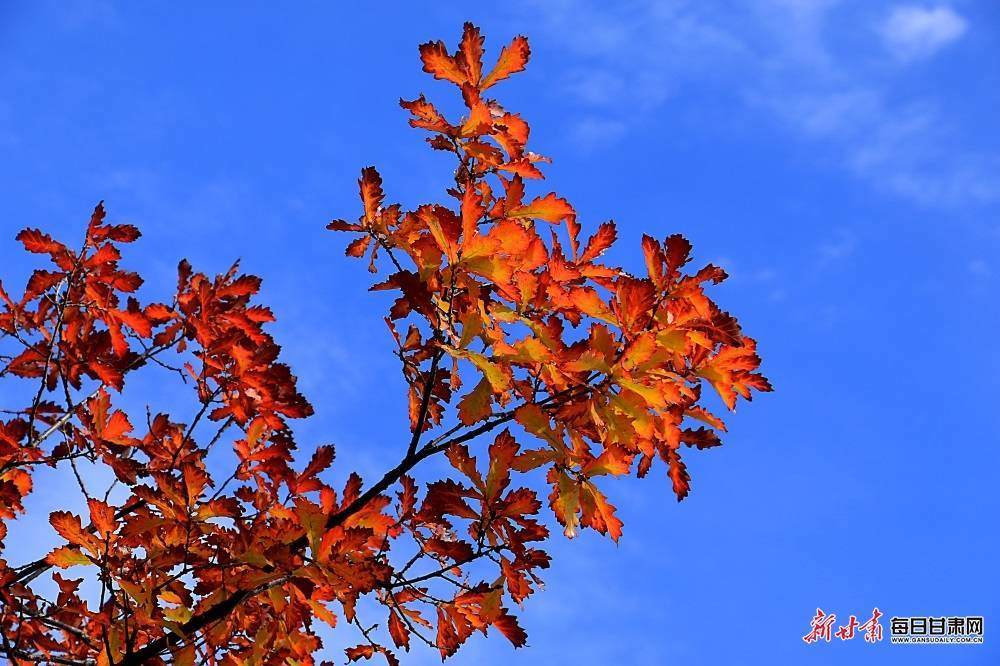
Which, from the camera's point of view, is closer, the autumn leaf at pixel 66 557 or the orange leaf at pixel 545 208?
the orange leaf at pixel 545 208

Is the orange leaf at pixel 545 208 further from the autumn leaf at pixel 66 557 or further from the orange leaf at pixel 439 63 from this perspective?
the autumn leaf at pixel 66 557

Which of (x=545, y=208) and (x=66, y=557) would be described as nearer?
(x=545, y=208)

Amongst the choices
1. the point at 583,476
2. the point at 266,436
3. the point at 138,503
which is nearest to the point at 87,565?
the point at 138,503

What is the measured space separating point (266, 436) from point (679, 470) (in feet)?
5.10

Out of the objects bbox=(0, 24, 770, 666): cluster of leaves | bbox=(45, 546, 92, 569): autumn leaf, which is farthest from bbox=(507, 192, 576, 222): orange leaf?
bbox=(45, 546, 92, 569): autumn leaf

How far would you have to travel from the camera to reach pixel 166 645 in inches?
128

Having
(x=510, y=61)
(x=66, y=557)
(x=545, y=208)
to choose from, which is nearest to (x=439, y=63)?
(x=510, y=61)

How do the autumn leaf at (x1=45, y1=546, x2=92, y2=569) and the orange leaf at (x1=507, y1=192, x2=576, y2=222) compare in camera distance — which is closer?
the orange leaf at (x1=507, y1=192, x2=576, y2=222)

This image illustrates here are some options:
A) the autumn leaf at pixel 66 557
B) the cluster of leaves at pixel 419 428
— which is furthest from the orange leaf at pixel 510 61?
the autumn leaf at pixel 66 557

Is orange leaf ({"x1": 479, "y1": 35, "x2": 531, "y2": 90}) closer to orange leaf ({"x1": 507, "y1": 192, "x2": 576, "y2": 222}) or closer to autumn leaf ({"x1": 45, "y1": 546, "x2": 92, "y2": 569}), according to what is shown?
orange leaf ({"x1": 507, "y1": 192, "x2": 576, "y2": 222})

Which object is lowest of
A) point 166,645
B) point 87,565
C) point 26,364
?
point 166,645

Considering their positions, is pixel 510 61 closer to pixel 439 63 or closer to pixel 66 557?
pixel 439 63

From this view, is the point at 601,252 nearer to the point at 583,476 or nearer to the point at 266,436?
the point at 583,476

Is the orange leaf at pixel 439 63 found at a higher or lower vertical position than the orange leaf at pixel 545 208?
higher
